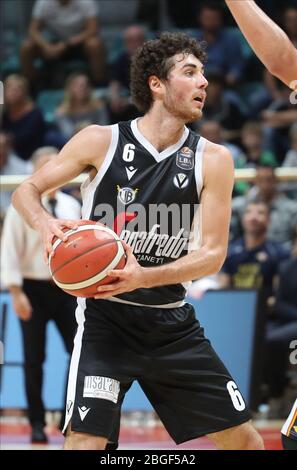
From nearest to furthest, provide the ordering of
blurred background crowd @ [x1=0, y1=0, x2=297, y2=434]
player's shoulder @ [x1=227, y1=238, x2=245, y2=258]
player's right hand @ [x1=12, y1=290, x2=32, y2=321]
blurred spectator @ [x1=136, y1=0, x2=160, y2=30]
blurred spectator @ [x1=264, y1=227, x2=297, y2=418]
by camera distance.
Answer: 1. player's right hand @ [x1=12, y1=290, x2=32, y2=321]
2. blurred spectator @ [x1=264, y1=227, x2=297, y2=418]
3. blurred background crowd @ [x1=0, y1=0, x2=297, y2=434]
4. player's shoulder @ [x1=227, y1=238, x2=245, y2=258]
5. blurred spectator @ [x1=136, y1=0, x2=160, y2=30]

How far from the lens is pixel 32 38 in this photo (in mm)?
13719

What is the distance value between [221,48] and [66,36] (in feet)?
7.57

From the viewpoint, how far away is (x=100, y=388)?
15.0 feet

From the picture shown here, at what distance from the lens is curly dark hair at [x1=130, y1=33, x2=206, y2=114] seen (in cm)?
511

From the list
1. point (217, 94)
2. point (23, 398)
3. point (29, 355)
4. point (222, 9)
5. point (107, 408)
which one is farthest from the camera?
point (222, 9)

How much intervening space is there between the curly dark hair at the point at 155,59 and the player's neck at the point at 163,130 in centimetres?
17

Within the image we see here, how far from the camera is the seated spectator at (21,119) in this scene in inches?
491

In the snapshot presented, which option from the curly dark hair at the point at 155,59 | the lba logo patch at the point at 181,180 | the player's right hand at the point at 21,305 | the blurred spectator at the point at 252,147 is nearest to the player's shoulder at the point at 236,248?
the blurred spectator at the point at 252,147

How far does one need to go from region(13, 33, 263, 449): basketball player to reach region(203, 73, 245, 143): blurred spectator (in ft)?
22.8

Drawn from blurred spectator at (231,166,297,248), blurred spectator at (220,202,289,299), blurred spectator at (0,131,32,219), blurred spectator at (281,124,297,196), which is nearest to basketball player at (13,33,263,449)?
blurred spectator at (220,202,289,299)

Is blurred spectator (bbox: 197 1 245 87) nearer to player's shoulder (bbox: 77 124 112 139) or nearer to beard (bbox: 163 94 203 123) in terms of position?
beard (bbox: 163 94 203 123)

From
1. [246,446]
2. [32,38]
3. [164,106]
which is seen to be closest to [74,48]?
[32,38]

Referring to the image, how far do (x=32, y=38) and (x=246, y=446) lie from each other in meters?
9.95

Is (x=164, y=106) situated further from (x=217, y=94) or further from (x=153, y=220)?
(x=217, y=94)
